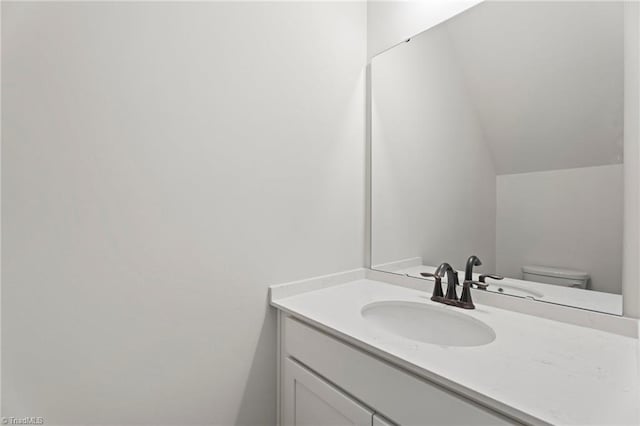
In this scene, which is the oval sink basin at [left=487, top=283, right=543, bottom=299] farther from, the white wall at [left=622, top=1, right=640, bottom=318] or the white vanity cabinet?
the white vanity cabinet

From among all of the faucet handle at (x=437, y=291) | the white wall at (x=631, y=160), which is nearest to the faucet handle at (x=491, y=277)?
the faucet handle at (x=437, y=291)

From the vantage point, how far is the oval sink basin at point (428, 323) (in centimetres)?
102

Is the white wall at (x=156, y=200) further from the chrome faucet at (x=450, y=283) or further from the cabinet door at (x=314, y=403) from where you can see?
the chrome faucet at (x=450, y=283)

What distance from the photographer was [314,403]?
1019 mm

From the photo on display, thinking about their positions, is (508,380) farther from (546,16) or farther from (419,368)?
(546,16)

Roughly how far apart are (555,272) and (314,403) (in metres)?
0.90

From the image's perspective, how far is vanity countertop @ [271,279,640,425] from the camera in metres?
0.57

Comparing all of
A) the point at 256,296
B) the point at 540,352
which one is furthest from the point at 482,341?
the point at 256,296

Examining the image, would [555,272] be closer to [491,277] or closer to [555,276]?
[555,276]

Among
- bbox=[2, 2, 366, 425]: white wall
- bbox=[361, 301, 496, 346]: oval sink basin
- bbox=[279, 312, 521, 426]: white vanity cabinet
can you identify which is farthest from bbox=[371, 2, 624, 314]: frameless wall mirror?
bbox=[279, 312, 521, 426]: white vanity cabinet

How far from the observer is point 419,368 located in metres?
0.71

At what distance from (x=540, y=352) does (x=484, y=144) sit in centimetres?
77

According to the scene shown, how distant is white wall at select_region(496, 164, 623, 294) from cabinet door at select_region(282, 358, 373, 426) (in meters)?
0.72

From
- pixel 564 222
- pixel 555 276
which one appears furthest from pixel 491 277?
pixel 564 222
